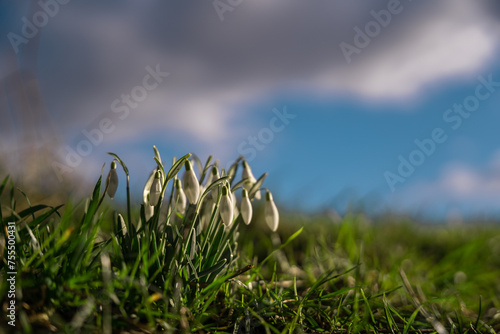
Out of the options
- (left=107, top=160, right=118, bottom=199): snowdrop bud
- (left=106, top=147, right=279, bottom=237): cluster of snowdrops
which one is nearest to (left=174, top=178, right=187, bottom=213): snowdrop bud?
(left=106, top=147, right=279, bottom=237): cluster of snowdrops

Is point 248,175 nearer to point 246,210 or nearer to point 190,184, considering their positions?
point 246,210

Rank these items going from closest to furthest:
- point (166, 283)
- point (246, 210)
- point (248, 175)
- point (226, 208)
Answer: point (166, 283) < point (226, 208) < point (246, 210) < point (248, 175)

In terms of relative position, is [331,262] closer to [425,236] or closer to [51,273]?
[51,273]

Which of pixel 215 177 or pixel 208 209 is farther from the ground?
pixel 215 177

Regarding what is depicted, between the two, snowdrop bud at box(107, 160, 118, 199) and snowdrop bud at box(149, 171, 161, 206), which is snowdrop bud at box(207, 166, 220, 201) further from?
snowdrop bud at box(107, 160, 118, 199)

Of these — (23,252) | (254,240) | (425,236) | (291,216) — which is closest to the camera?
(23,252)

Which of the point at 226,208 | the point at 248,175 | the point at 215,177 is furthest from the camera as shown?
the point at 248,175

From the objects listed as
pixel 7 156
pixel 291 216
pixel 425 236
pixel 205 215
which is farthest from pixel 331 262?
pixel 7 156

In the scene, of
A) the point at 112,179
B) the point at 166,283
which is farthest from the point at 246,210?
the point at 112,179
